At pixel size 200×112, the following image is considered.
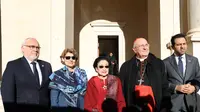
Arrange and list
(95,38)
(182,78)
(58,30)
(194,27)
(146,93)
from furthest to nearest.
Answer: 1. (95,38)
2. (58,30)
3. (194,27)
4. (182,78)
5. (146,93)

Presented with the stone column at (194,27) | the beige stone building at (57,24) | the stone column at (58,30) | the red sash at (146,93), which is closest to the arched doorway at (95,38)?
the beige stone building at (57,24)

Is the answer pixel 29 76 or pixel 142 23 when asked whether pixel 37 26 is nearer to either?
pixel 29 76

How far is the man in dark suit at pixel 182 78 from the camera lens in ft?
18.4

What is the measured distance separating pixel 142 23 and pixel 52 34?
5.44 metres

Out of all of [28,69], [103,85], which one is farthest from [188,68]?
[28,69]

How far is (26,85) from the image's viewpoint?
5137 millimetres

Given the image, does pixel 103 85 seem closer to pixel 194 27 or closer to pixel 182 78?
pixel 182 78

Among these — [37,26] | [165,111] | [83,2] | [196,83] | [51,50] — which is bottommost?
[165,111]

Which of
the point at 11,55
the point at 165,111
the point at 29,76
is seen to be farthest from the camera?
the point at 11,55

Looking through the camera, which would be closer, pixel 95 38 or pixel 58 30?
pixel 58 30

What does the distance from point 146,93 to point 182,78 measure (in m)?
0.67

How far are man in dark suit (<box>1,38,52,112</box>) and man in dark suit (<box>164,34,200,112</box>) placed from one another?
1814 millimetres

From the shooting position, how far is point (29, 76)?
A: 17.0ft

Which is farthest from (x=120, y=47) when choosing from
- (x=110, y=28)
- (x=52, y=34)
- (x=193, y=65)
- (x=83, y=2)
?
(x=193, y=65)
